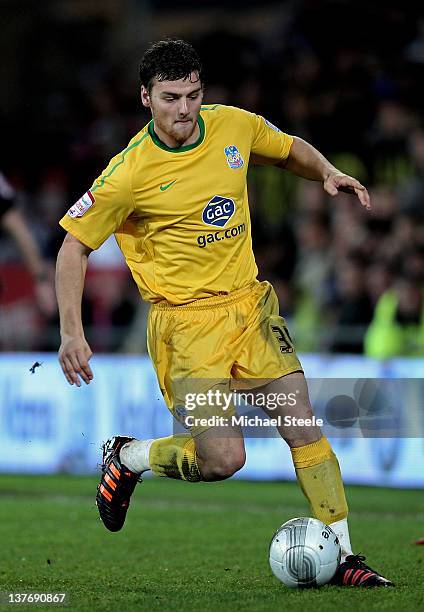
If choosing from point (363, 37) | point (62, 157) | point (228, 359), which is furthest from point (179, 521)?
point (62, 157)

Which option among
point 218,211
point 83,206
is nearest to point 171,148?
point 218,211

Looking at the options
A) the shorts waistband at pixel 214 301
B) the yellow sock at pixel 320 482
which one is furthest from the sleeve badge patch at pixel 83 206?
the yellow sock at pixel 320 482

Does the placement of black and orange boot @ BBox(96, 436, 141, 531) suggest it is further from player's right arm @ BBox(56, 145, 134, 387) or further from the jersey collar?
the jersey collar

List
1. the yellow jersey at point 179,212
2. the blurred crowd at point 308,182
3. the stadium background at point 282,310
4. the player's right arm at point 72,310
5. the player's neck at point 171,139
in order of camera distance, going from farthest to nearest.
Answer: the blurred crowd at point 308,182
the stadium background at point 282,310
the player's neck at point 171,139
the yellow jersey at point 179,212
the player's right arm at point 72,310

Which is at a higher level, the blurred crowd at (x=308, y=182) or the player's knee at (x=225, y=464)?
the blurred crowd at (x=308, y=182)

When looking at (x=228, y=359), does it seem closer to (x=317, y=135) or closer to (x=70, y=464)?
(x=70, y=464)

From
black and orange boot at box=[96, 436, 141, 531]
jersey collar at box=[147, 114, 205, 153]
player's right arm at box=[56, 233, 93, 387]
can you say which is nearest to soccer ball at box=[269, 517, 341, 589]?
black and orange boot at box=[96, 436, 141, 531]

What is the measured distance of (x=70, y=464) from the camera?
1188cm

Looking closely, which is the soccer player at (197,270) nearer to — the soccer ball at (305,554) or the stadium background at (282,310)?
the soccer ball at (305,554)

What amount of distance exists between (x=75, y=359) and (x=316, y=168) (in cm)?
170

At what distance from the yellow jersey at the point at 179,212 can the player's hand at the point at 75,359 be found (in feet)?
1.75

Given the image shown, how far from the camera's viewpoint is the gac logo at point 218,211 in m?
6.00

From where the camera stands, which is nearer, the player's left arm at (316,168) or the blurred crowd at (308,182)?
the player's left arm at (316,168)

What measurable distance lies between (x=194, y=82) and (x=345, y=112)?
8108 mm
